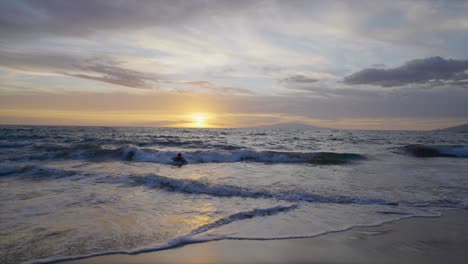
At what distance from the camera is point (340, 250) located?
489 centimetres

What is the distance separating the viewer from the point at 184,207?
761cm

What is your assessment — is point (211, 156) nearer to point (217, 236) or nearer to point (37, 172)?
point (37, 172)

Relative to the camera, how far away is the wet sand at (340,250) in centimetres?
451

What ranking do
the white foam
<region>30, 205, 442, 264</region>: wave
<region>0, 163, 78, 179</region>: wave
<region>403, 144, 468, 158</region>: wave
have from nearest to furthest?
<region>30, 205, 442, 264</region>: wave, <region>0, 163, 78, 179</region>: wave, <region>403, 144, 468, 158</region>: wave, the white foam

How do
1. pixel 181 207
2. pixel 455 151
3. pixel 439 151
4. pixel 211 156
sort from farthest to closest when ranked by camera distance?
1. pixel 439 151
2. pixel 455 151
3. pixel 211 156
4. pixel 181 207

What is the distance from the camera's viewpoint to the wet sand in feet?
14.8

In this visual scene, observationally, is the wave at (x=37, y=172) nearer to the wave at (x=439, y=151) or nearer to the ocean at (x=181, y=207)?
the ocean at (x=181, y=207)

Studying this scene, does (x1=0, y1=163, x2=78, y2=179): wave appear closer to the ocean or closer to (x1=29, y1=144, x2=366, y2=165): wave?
the ocean

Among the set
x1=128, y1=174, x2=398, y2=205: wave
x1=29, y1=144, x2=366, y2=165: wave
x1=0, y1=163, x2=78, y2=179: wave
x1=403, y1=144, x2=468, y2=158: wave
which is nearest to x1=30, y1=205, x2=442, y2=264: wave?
x1=128, y1=174, x2=398, y2=205: wave

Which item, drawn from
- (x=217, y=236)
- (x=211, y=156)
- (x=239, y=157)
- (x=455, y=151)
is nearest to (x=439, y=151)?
(x=455, y=151)

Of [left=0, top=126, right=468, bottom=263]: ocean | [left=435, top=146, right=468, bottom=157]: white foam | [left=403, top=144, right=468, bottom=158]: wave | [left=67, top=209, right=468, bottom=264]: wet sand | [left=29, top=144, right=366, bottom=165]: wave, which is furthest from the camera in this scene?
[left=435, top=146, right=468, bottom=157]: white foam

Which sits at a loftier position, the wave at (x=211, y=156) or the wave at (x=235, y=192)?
the wave at (x=235, y=192)

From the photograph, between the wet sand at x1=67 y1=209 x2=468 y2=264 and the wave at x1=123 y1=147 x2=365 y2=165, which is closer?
the wet sand at x1=67 y1=209 x2=468 y2=264

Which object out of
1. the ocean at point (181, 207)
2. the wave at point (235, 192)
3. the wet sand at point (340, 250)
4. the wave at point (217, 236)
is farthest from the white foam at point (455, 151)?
the wet sand at point (340, 250)
